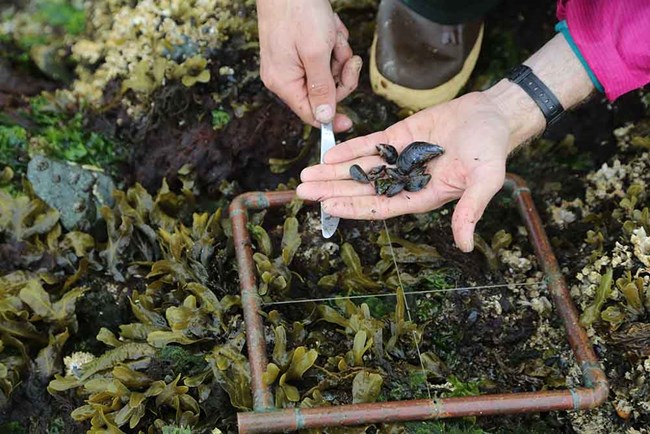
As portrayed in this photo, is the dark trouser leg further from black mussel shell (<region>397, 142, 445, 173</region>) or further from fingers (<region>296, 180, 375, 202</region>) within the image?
fingers (<region>296, 180, 375, 202</region>)

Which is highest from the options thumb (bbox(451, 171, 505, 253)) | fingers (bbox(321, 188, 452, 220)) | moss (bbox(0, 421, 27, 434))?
thumb (bbox(451, 171, 505, 253))

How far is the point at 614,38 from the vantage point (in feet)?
7.27

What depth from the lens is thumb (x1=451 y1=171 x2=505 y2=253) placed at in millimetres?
1932

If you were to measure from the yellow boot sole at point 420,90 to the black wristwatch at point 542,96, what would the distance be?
25.5 inches

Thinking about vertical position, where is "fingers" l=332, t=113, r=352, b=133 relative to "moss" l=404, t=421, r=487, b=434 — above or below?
above

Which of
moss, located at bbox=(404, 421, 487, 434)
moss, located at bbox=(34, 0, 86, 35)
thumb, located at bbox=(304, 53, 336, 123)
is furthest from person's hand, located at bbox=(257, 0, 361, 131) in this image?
moss, located at bbox=(34, 0, 86, 35)

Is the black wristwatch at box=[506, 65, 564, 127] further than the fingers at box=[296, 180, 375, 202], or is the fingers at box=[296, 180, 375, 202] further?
the black wristwatch at box=[506, 65, 564, 127]

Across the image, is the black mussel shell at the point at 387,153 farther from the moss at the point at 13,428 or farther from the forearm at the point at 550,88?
the moss at the point at 13,428

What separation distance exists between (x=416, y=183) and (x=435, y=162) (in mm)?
117

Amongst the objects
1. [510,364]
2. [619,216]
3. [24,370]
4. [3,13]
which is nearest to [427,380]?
[510,364]

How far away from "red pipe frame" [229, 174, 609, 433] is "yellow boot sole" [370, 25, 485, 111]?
0.97 meters

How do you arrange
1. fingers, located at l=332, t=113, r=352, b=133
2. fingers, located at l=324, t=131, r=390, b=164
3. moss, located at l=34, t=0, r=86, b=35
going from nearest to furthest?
fingers, located at l=324, t=131, r=390, b=164 < fingers, located at l=332, t=113, r=352, b=133 < moss, located at l=34, t=0, r=86, b=35

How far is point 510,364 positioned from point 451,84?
1.26 m

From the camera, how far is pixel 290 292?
2475 mm
